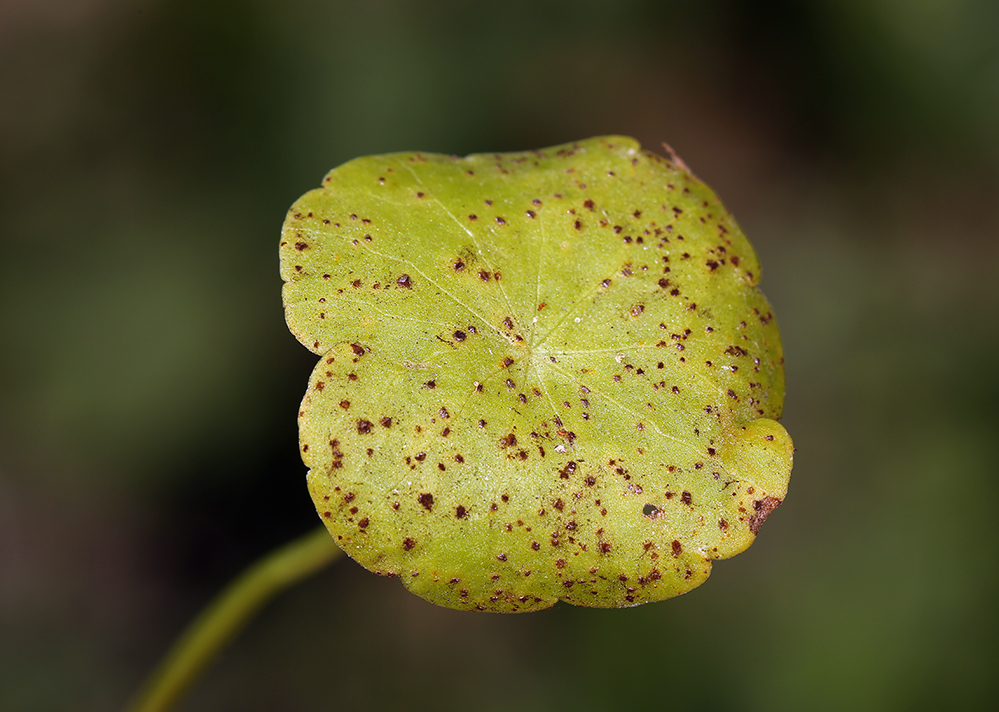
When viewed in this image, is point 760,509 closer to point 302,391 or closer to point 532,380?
point 532,380

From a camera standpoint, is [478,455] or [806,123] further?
[806,123]

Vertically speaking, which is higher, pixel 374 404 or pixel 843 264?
pixel 843 264

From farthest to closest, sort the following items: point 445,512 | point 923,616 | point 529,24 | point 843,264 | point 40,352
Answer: point 843,264 → point 529,24 → point 40,352 → point 923,616 → point 445,512

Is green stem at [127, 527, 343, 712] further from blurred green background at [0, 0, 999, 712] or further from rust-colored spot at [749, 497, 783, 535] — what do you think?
blurred green background at [0, 0, 999, 712]

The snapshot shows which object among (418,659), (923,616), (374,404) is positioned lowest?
(418,659)

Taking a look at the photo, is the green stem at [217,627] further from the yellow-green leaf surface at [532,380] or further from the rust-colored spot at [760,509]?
the rust-colored spot at [760,509]

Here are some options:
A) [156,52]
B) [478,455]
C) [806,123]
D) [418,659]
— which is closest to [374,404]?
[478,455]

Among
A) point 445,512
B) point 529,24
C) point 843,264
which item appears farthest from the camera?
point 843,264

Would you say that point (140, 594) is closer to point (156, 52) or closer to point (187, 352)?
point (187, 352)

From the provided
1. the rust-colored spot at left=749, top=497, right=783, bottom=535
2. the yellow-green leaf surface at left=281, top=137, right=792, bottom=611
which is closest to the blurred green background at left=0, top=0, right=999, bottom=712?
the yellow-green leaf surface at left=281, top=137, right=792, bottom=611
